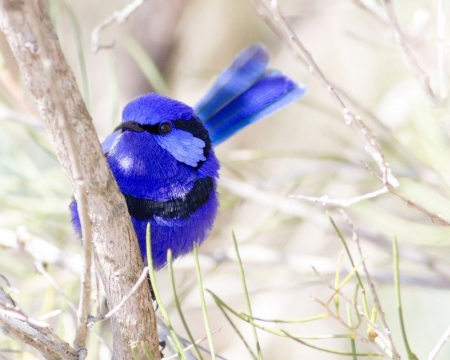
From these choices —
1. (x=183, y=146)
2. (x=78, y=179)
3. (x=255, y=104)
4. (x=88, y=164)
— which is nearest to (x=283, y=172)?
(x=255, y=104)

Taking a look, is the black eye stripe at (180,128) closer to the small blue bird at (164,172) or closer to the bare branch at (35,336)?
the small blue bird at (164,172)

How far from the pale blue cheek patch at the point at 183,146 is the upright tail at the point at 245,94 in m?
0.34

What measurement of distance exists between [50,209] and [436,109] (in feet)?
5.10

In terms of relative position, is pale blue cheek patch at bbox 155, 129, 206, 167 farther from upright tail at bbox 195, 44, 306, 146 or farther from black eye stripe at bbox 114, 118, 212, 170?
upright tail at bbox 195, 44, 306, 146

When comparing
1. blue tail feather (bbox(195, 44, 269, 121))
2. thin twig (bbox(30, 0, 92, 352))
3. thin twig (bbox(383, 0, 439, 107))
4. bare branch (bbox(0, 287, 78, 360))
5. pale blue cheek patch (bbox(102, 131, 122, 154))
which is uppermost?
blue tail feather (bbox(195, 44, 269, 121))

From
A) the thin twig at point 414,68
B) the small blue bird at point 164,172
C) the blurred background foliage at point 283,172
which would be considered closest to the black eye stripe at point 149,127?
the small blue bird at point 164,172

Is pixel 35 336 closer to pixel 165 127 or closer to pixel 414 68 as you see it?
pixel 165 127

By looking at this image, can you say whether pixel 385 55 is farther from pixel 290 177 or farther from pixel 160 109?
pixel 160 109

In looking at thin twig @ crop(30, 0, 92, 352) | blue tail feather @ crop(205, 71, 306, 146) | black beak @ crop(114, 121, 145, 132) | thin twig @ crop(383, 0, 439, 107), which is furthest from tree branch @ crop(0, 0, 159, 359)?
blue tail feather @ crop(205, 71, 306, 146)

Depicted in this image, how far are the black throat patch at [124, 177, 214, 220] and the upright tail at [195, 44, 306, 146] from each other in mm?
387

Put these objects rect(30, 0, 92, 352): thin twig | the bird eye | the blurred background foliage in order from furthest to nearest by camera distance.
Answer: the blurred background foliage
the bird eye
rect(30, 0, 92, 352): thin twig

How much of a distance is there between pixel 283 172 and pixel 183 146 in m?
1.11

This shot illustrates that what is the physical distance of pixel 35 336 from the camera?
3.90 ft

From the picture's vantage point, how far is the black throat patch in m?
1.78
